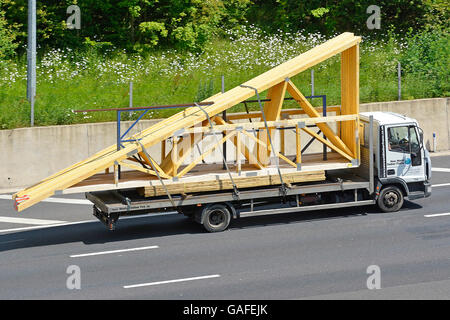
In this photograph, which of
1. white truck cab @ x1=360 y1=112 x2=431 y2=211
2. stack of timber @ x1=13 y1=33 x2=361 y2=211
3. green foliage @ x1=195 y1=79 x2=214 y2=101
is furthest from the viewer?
green foliage @ x1=195 y1=79 x2=214 y2=101

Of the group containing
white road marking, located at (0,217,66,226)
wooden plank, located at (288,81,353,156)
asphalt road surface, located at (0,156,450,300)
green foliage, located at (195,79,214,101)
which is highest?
green foliage, located at (195,79,214,101)

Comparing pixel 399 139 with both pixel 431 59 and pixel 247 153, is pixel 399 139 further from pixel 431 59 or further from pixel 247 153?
pixel 431 59

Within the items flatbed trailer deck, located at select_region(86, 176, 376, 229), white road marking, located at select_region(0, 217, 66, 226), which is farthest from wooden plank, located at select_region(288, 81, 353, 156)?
white road marking, located at select_region(0, 217, 66, 226)

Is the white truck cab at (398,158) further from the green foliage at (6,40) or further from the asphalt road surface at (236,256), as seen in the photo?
the green foliage at (6,40)

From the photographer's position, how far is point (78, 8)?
1115 inches

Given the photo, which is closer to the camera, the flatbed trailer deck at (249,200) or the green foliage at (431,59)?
the flatbed trailer deck at (249,200)

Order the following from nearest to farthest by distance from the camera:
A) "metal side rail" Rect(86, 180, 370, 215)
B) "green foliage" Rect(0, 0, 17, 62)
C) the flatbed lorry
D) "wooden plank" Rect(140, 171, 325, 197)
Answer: "metal side rail" Rect(86, 180, 370, 215), "wooden plank" Rect(140, 171, 325, 197), the flatbed lorry, "green foliage" Rect(0, 0, 17, 62)

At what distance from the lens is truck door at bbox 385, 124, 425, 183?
694 inches

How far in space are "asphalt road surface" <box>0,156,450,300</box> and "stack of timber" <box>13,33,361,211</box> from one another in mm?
1238

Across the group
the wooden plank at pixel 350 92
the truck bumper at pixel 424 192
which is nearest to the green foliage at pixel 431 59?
the truck bumper at pixel 424 192

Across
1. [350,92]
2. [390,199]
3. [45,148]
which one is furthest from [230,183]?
[45,148]

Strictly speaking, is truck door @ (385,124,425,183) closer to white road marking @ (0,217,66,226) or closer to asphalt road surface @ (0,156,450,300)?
asphalt road surface @ (0,156,450,300)

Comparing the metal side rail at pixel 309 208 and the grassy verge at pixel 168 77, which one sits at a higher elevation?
the grassy verge at pixel 168 77

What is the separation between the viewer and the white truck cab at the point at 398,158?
1759 cm
